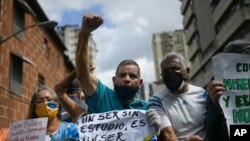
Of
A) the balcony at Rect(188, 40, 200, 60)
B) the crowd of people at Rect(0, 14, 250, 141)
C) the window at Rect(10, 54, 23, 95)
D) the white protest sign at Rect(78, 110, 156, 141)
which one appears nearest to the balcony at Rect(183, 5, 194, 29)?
the balcony at Rect(188, 40, 200, 60)

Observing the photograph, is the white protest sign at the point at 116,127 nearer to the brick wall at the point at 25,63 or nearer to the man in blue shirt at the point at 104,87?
the man in blue shirt at the point at 104,87

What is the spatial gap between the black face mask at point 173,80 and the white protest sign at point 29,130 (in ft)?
3.64

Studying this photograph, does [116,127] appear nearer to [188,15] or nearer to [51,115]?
[51,115]

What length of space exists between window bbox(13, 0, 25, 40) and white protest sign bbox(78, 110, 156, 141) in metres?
13.2

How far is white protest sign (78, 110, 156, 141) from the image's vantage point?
9.70 ft

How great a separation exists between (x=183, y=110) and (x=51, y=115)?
3.97 feet

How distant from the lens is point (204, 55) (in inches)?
1286

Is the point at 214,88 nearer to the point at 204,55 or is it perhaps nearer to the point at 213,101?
the point at 213,101

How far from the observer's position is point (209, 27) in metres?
30.1

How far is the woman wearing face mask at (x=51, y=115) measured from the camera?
3.10m

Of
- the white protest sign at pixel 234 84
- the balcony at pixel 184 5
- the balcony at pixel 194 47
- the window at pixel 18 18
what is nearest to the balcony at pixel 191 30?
the balcony at pixel 194 47

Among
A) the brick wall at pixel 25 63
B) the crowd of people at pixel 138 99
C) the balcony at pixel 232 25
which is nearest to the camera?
the crowd of people at pixel 138 99

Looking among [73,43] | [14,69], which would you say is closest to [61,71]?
[14,69]

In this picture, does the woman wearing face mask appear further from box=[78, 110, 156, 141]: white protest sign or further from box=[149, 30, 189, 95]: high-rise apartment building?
box=[149, 30, 189, 95]: high-rise apartment building
